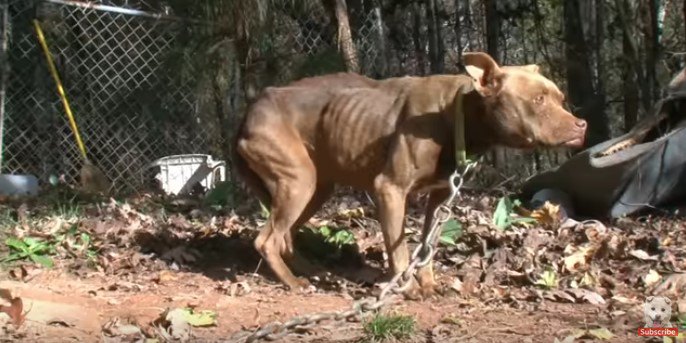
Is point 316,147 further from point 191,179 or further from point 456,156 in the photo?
point 191,179

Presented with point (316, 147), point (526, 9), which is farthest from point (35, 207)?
point (526, 9)

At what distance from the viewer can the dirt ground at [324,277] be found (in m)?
4.48

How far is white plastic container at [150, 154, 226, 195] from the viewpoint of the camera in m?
9.64

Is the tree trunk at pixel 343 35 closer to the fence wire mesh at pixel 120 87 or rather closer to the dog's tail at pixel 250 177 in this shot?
the fence wire mesh at pixel 120 87

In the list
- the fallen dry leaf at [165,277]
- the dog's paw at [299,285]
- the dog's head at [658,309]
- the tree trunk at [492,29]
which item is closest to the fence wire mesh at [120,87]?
the tree trunk at [492,29]

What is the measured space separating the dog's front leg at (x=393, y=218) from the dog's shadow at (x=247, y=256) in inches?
15.6

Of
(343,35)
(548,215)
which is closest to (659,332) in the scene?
(548,215)

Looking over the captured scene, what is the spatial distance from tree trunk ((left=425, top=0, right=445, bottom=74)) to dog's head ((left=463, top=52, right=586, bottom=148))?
5.57m

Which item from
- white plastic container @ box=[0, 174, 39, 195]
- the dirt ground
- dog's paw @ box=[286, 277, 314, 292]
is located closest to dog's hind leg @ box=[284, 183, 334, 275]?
the dirt ground

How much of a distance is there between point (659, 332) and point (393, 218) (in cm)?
164

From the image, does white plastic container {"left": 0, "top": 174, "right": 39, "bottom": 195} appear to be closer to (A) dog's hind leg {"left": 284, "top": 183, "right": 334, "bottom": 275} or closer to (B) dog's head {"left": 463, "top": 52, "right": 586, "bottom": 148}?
(A) dog's hind leg {"left": 284, "top": 183, "right": 334, "bottom": 275}

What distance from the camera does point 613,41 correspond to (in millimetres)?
12445

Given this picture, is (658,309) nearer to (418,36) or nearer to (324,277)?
(324,277)

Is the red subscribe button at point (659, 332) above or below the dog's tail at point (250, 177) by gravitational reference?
below
